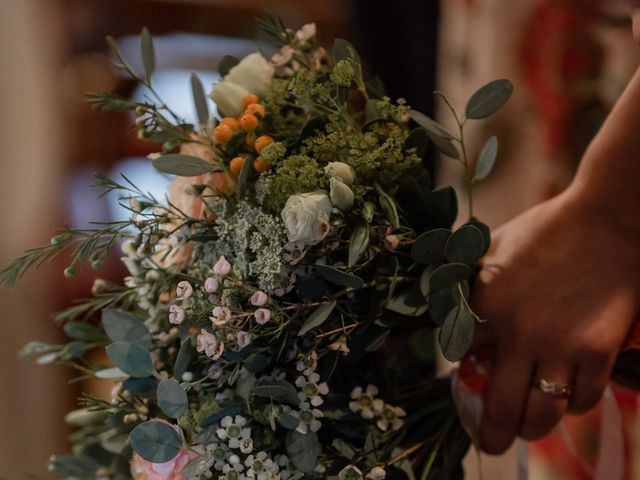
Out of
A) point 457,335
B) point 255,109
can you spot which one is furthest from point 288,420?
point 255,109

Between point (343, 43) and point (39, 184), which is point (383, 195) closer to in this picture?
point (343, 43)

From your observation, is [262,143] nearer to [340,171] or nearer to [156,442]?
[340,171]

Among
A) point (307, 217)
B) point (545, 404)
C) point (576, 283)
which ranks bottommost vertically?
point (545, 404)

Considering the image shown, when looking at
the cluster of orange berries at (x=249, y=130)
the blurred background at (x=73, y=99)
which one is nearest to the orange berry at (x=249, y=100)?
the cluster of orange berries at (x=249, y=130)

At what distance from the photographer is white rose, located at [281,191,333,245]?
0.48 m

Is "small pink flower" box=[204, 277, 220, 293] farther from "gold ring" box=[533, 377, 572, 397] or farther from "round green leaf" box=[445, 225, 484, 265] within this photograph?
"gold ring" box=[533, 377, 572, 397]

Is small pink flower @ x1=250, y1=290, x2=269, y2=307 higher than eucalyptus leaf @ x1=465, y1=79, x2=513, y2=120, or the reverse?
eucalyptus leaf @ x1=465, y1=79, x2=513, y2=120

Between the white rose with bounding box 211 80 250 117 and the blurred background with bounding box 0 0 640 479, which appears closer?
the white rose with bounding box 211 80 250 117

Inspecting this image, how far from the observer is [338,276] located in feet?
1.67

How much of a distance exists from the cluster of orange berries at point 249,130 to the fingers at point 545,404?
28 centimetres

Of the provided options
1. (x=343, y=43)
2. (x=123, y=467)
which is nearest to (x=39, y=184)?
(x=123, y=467)

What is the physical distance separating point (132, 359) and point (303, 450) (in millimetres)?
152

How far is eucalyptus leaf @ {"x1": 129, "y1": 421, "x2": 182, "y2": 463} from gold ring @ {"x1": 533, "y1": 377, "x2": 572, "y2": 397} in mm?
288

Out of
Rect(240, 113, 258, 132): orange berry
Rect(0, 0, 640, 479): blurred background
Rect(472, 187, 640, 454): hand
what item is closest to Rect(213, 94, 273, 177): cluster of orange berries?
Rect(240, 113, 258, 132): orange berry
